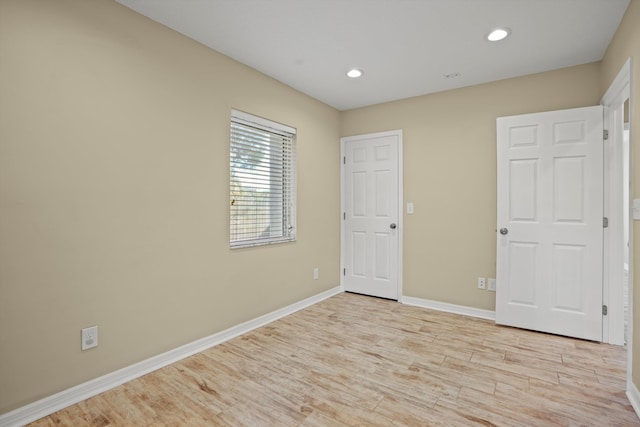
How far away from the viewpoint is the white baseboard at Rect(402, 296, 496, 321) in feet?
11.2

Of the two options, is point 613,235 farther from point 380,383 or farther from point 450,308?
point 380,383

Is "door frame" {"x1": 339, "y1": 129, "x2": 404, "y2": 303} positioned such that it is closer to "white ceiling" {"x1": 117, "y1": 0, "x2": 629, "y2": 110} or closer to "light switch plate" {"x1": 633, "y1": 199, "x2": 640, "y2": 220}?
"white ceiling" {"x1": 117, "y1": 0, "x2": 629, "y2": 110}

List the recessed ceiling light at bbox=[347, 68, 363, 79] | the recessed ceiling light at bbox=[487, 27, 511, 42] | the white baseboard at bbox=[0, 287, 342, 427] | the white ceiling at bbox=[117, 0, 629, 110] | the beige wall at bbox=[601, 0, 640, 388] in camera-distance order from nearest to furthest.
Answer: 1. the white baseboard at bbox=[0, 287, 342, 427]
2. the beige wall at bbox=[601, 0, 640, 388]
3. the white ceiling at bbox=[117, 0, 629, 110]
4. the recessed ceiling light at bbox=[487, 27, 511, 42]
5. the recessed ceiling light at bbox=[347, 68, 363, 79]

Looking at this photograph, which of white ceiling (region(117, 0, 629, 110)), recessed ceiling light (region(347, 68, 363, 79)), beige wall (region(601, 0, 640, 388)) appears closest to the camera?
beige wall (region(601, 0, 640, 388))

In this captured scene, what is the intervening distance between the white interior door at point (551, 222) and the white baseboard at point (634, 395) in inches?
38.3

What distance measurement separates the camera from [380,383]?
2.13m

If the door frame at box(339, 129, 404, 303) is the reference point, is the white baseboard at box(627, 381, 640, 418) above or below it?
below

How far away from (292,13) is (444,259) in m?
2.89

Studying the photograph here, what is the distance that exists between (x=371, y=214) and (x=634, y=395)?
9.19 ft

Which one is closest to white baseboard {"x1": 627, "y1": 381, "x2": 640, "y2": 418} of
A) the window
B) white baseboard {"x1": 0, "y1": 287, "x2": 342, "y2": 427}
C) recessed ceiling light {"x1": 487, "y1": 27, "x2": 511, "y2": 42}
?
recessed ceiling light {"x1": 487, "y1": 27, "x2": 511, "y2": 42}

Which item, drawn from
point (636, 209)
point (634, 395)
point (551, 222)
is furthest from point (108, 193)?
point (551, 222)

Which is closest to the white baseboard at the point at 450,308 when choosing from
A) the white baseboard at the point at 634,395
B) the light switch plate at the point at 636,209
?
the white baseboard at the point at 634,395

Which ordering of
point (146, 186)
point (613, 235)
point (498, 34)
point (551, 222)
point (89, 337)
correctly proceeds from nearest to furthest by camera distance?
point (89, 337)
point (146, 186)
point (498, 34)
point (613, 235)
point (551, 222)

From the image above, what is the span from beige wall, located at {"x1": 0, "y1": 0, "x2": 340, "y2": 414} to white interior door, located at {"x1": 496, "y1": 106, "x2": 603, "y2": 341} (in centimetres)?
250
